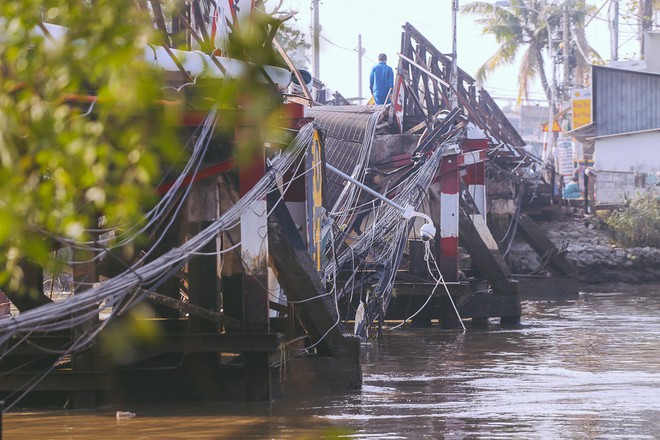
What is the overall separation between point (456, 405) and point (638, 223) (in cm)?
1914

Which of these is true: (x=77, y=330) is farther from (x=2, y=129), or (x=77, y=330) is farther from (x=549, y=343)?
(x=549, y=343)

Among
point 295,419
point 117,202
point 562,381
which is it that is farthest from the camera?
point 562,381

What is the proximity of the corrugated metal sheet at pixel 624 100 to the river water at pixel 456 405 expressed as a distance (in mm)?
23741

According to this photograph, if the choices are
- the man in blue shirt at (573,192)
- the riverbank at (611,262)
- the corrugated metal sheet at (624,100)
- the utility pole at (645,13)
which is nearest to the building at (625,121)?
the corrugated metal sheet at (624,100)

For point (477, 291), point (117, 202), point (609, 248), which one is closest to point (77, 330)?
point (117, 202)

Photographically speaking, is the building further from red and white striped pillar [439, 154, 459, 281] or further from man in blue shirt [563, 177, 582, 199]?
red and white striped pillar [439, 154, 459, 281]

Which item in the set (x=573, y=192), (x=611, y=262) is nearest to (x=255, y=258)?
(x=611, y=262)

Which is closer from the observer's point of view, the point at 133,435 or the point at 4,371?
the point at 133,435

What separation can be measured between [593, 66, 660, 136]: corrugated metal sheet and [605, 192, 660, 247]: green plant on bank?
971cm

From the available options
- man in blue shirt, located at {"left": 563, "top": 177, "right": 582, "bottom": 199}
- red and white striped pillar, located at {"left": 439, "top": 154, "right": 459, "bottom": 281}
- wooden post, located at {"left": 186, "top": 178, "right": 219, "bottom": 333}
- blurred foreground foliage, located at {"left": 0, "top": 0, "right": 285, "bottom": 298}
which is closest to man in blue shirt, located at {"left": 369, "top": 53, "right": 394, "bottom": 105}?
red and white striped pillar, located at {"left": 439, "top": 154, "right": 459, "bottom": 281}

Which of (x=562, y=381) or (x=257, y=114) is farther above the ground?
(x=257, y=114)

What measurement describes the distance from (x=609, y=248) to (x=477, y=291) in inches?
A: 415

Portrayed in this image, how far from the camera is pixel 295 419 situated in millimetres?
9398

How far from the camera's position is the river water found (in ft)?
29.3
